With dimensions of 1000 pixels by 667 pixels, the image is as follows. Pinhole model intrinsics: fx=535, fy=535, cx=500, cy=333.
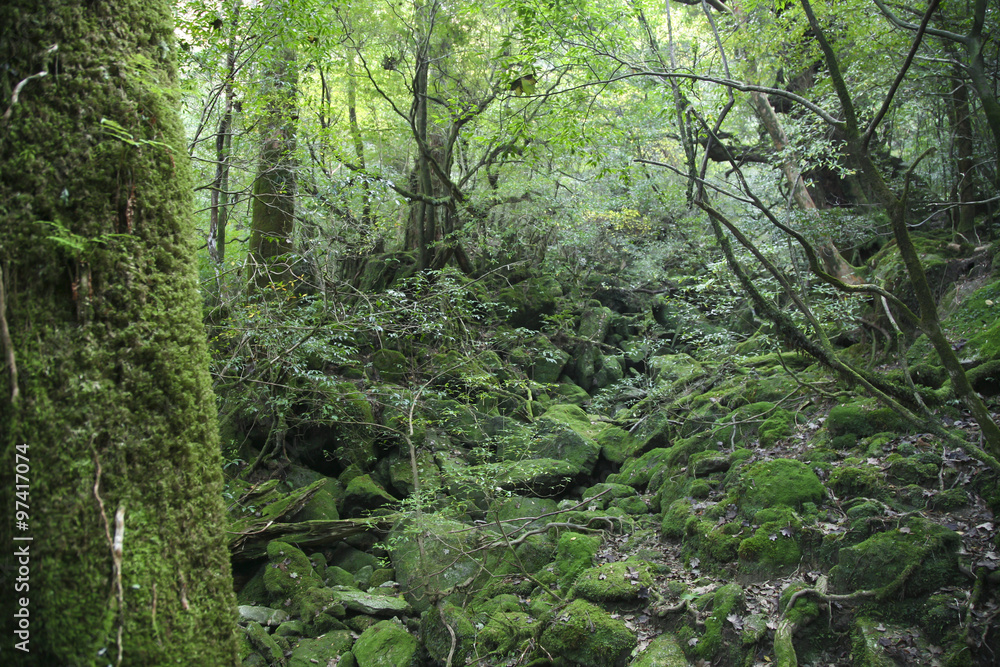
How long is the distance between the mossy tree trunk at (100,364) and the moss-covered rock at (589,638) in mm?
3045

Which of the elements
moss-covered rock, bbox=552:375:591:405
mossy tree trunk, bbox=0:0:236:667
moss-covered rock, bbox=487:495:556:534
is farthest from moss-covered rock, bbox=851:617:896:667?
moss-covered rock, bbox=552:375:591:405

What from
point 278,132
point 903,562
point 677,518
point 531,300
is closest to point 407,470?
point 677,518

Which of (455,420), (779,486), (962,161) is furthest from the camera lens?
(455,420)

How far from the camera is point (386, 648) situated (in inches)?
180

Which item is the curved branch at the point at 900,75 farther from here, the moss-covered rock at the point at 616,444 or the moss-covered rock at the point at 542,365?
the moss-covered rock at the point at 542,365

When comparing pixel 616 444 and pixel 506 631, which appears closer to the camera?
pixel 506 631

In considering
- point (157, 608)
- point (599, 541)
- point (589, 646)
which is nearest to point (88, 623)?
point (157, 608)

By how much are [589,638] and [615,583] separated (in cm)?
59

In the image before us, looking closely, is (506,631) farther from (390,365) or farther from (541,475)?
(390,365)

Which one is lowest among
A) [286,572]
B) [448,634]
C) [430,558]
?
[448,634]

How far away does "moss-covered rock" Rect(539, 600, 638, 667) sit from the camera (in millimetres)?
4078

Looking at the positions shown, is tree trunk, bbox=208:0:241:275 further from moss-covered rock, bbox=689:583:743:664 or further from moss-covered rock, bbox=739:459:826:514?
moss-covered rock, bbox=739:459:826:514

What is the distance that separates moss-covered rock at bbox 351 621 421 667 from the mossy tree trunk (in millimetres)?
3083

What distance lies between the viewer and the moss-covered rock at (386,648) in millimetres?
4480
